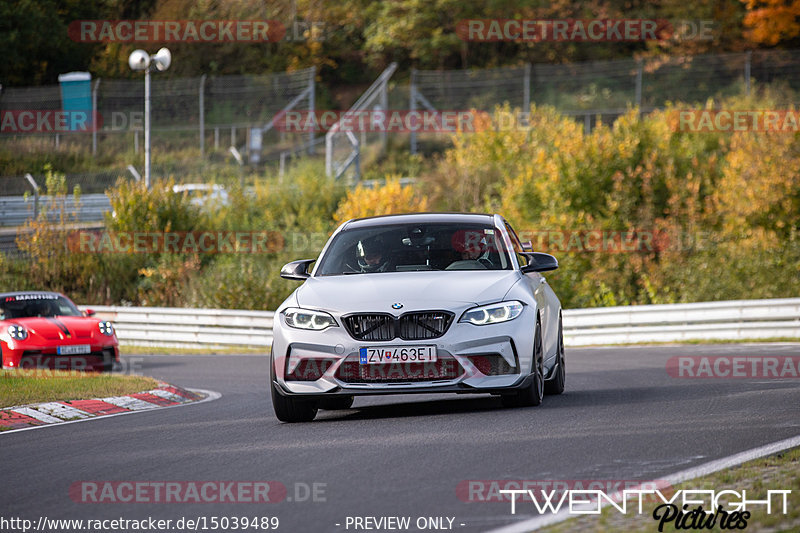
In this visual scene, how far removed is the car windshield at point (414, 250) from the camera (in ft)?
35.5

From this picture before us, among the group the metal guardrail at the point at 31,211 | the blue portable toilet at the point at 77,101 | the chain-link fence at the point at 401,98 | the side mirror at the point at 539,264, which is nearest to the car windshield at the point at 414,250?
the side mirror at the point at 539,264

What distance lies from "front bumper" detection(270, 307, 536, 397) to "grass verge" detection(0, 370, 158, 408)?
399cm

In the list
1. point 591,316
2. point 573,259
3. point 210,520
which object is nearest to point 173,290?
point 573,259

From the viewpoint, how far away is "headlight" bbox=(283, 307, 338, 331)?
9805 mm

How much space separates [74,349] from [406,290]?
9.65 metres

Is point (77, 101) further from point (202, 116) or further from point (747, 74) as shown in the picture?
point (747, 74)

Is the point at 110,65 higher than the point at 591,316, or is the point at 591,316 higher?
the point at 110,65

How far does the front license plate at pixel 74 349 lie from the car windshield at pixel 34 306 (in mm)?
1315

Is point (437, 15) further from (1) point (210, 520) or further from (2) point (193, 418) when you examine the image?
(1) point (210, 520)

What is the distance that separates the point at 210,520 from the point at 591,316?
19267 millimetres

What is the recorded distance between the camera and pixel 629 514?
6043mm

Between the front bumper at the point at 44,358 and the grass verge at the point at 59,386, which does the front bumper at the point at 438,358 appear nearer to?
the grass verge at the point at 59,386

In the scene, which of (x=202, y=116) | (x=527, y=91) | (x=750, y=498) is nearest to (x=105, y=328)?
(x=750, y=498)

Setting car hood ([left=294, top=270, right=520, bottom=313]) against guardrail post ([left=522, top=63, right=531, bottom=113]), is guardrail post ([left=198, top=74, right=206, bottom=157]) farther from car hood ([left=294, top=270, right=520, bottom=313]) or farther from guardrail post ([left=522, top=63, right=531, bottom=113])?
car hood ([left=294, top=270, right=520, bottom=313])
